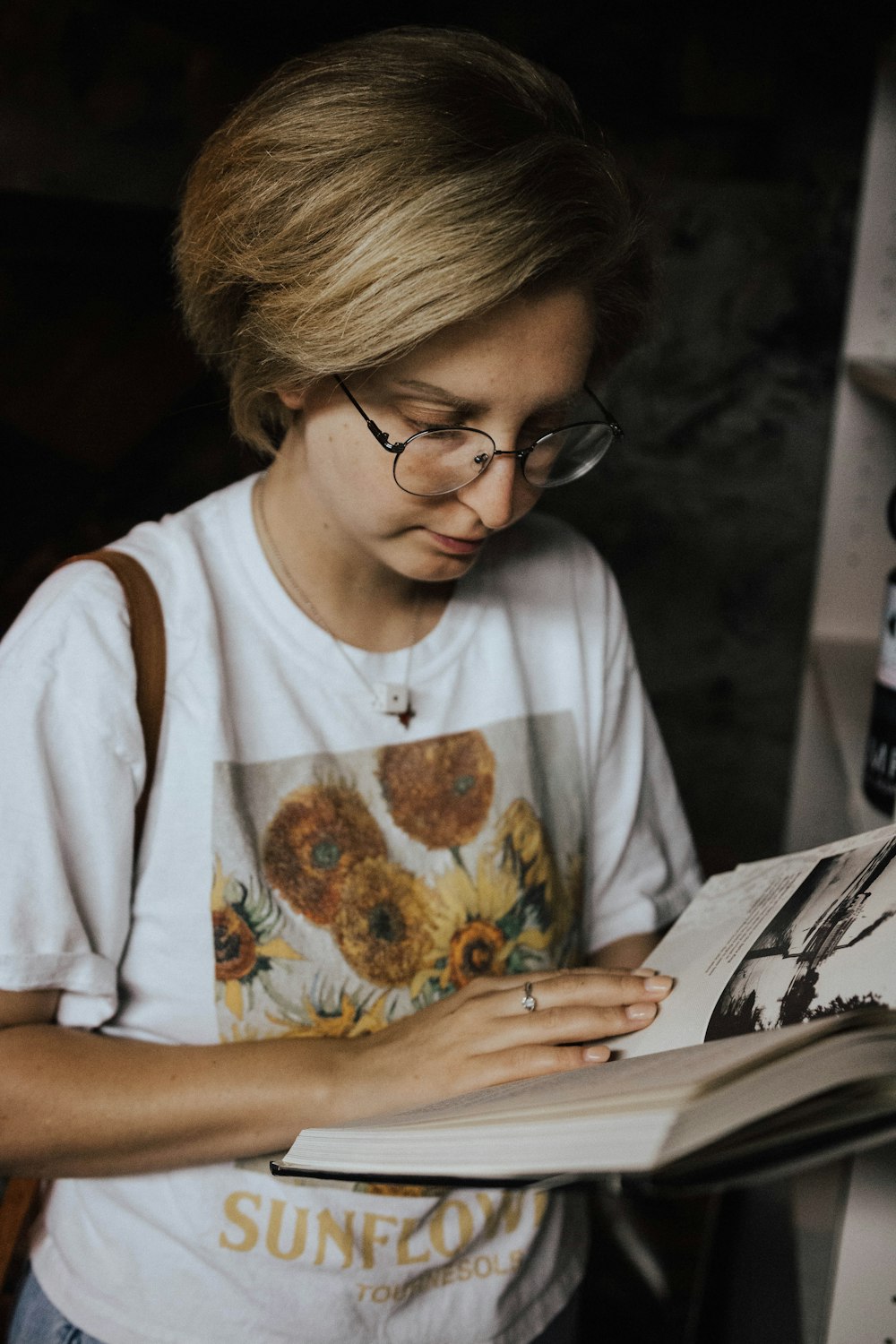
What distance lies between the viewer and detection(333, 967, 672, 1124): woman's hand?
2.46ft

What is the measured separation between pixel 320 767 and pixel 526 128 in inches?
21.2

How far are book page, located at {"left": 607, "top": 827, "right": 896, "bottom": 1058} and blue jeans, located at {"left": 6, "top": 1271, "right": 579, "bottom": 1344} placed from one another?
50cm

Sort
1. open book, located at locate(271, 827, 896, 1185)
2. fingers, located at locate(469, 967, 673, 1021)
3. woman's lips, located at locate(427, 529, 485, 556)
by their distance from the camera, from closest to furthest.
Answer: open book, located at locate(271, 827, 896, 1185) < fingers, located at locate(469, 967, 673, 1021) < woman's lips, located at locate(427, 529, 485, 556)

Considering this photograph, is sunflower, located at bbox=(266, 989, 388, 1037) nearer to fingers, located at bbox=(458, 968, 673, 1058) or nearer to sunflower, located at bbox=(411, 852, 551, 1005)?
sunflower, located at bbox=(411, 852, 551, 1005)

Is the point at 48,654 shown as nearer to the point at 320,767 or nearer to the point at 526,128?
the point at 320,767

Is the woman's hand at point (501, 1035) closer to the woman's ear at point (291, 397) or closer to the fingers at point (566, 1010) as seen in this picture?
the fingers at point (566, 1010)

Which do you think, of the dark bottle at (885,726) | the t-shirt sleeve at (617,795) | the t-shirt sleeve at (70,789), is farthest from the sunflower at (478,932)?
the dark bottle at (885,726)

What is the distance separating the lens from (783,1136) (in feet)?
1.79

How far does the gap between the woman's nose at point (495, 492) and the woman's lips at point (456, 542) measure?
0.03 metres

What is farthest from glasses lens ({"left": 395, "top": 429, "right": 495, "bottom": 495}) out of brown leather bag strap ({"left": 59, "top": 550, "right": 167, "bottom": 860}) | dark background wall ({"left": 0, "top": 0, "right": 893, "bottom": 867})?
dark background wall ({"left": 0, "top": 0, "right": 893, "bottom": 867})

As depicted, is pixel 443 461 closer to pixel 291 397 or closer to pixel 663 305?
pixel 291 397

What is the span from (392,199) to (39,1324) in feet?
3.11

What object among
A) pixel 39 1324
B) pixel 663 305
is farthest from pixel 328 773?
pixel 663 305

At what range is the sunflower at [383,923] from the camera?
0.99 meters
